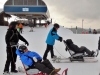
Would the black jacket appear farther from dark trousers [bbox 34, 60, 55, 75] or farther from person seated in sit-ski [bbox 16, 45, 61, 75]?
dark trousers [bbox 34, 60, 55, 75]

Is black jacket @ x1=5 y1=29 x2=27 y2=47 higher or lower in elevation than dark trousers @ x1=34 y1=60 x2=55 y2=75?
higher

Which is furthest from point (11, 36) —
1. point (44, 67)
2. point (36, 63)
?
point (44, 67)

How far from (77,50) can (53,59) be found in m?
0.98

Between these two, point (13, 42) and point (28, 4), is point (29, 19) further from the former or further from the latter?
point (13, 42)

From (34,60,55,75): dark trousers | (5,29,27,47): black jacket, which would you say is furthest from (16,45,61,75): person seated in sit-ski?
(5,29,27,47): black jacket

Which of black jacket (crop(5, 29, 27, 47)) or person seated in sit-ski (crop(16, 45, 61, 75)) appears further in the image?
black jacket (crop(5, 29, 27, 47))

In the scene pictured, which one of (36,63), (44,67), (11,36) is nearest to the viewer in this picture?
(44,67)

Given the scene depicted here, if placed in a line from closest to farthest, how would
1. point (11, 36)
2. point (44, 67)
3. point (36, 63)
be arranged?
point (44, 67) < point (36, 63) < point (11, 36)

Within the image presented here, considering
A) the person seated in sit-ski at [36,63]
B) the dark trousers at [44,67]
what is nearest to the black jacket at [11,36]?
the person seated in sit-ski at [36,63]

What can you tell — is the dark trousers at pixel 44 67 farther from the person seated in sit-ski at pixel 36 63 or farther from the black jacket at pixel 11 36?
the black jacket at pixel 11 36

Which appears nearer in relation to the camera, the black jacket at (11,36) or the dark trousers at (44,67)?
the dark trousers at (44,67)

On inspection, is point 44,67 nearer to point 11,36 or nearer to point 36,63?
point 36,63

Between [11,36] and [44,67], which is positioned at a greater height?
[11,36]

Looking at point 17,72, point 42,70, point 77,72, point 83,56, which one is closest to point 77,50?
point 83,56
